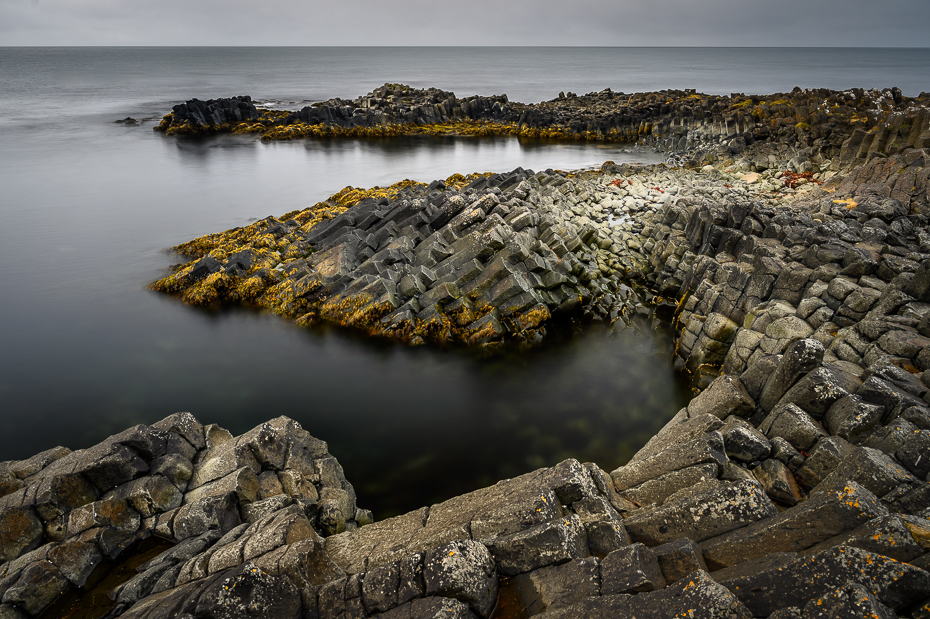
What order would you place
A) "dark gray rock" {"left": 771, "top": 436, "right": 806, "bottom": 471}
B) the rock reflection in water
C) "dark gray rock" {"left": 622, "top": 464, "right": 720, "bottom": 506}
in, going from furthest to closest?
the rock reflection in water < "dark gray rock" {"left": 771, "top": 436, "right": 806, "bottom": 471} < "dark gray rock" {"left": 622, "top": 464, "right": 720, "bottom": 506}

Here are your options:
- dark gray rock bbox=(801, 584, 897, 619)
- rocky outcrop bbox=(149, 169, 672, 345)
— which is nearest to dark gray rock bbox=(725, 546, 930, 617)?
dark gray rock bbox=(801, 584, 897, 619)

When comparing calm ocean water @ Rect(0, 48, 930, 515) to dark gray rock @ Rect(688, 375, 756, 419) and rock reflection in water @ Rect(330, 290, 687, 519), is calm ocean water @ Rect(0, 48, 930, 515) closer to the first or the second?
rock reflection in water @ Rect(330, 290, 687, 519)

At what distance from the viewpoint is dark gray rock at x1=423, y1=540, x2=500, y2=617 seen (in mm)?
5586

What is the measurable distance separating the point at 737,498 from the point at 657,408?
871 centimetres

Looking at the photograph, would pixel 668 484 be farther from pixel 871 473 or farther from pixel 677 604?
pixel 677 604

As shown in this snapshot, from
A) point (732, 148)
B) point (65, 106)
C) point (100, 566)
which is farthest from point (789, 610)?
point (65, 106)

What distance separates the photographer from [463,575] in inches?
223

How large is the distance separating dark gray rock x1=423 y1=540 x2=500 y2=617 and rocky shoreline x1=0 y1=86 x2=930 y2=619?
0.11ft

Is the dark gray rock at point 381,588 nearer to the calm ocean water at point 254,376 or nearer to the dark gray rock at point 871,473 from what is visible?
the dark gray rock at point 871,473

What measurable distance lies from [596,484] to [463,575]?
3.02 meters

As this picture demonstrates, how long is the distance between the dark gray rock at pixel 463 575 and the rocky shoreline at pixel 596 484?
0.11 ft

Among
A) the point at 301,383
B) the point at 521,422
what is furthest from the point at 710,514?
the point at 301,383

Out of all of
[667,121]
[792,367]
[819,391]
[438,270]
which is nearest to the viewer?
[819,391]

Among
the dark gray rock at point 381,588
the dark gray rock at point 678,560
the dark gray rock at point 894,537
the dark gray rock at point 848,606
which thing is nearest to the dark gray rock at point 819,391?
the dark gray rock at point 894,537
